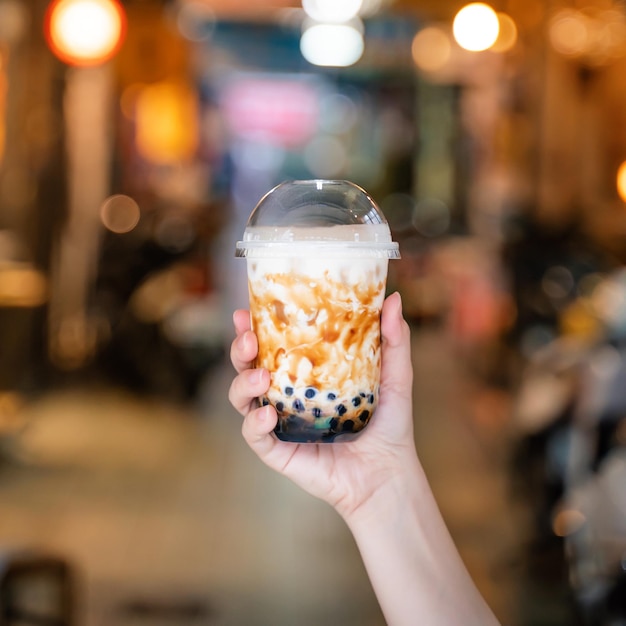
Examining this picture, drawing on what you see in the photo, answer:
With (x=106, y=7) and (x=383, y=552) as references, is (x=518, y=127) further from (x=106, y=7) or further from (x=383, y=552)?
(x=383, y=552)

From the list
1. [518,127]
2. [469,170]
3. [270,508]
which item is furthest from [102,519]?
[469,170]

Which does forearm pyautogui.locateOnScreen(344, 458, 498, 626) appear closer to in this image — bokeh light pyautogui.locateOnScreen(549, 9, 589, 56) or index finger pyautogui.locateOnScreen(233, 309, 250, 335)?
index finger pyautogui.locateOnScreen(233, 309, 250, 335)

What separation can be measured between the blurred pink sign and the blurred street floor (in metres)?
16.8

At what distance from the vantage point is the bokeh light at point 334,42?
44.9ft

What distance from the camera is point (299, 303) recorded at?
3.71 feet

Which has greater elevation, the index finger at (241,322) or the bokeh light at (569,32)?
the bokeh light at (569,32)

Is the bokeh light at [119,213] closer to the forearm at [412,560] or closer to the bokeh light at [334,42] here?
the bokeh light at [334,42]

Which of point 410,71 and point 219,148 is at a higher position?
point 410,71

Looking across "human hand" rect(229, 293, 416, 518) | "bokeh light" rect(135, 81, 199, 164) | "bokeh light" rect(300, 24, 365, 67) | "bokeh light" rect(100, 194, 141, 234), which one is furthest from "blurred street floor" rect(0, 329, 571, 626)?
"bokeh light" rect(300, 24, 365, 67)

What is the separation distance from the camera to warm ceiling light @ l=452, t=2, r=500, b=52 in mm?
8812

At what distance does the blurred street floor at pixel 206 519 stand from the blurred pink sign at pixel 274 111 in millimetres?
16767

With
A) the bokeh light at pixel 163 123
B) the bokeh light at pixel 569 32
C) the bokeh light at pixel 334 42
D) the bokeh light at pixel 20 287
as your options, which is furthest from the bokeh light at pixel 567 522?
the bokeh light at pixel 163 123

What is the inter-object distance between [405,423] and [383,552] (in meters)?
0.19

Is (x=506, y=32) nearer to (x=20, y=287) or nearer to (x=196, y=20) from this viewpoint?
(x=196, y=20)
